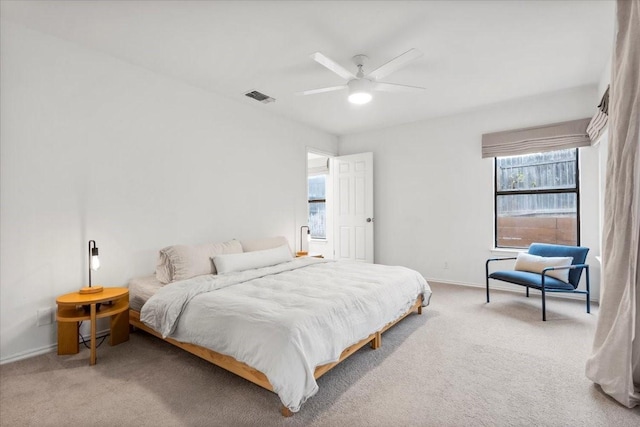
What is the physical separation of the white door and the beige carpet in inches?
113

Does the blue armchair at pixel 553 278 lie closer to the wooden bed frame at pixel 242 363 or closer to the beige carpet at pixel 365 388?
the beige carpet at pixel 365 388

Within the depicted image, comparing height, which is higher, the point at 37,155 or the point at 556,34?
the point at 556,34

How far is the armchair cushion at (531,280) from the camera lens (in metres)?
3.39

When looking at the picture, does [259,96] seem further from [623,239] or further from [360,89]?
[623,239]

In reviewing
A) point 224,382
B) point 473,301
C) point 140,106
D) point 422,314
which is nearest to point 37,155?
point 140,106

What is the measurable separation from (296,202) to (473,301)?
2.95 metres

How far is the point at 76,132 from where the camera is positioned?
9.32 ft

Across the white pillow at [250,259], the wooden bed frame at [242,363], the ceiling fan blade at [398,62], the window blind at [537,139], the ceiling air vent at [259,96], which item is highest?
the ceiling air vent at [259,96]

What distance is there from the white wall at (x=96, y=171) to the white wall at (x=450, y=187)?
2.60 metres

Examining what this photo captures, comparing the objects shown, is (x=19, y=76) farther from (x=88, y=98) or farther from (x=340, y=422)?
(x=340, y=422)

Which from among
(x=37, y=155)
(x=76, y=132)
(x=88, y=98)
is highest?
(x=88, y=98)

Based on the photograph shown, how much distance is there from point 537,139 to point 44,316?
5.79 meters

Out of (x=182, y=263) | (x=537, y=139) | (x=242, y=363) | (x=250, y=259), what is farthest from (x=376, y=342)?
(x=537, y=139)

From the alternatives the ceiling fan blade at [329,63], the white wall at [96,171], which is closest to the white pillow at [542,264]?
the ceiling fan blade at [329,63]
